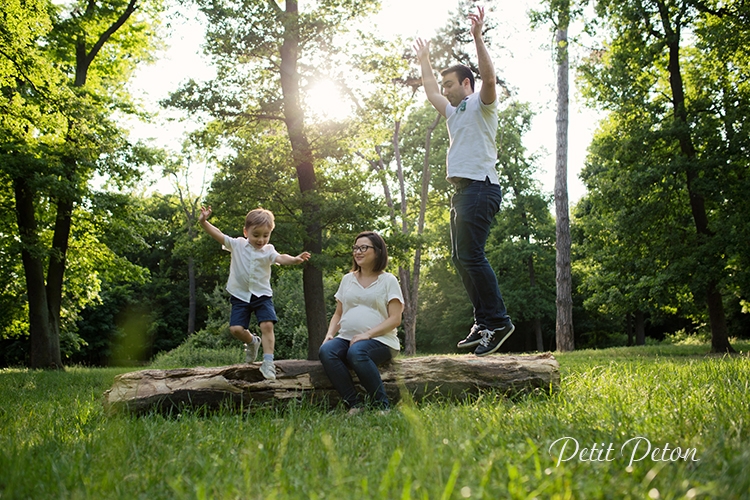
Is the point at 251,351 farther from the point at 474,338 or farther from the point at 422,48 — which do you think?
the point at 422,48

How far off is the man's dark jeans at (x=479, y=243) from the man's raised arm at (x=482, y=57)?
763 mm

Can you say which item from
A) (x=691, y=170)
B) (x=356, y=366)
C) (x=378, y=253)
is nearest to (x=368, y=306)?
(x=378, y=253)

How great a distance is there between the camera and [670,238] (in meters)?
13.5

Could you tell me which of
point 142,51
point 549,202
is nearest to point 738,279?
point 142,51

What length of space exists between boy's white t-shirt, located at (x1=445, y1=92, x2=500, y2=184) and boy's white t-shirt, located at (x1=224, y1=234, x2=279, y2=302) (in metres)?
2.07

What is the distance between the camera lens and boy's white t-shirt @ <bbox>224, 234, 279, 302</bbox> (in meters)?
5.60

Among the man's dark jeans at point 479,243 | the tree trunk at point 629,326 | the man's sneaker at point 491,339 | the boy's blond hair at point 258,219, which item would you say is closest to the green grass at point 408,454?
the man's sneaker at point 491,339

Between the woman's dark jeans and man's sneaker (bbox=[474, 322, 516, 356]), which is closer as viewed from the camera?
the woman's dark jeans

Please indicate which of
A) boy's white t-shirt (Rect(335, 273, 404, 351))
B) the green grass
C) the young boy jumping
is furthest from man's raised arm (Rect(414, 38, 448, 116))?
the green grass

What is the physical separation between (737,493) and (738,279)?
1269cm

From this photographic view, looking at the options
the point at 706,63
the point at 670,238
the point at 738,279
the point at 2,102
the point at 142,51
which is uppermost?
the point at 142,51

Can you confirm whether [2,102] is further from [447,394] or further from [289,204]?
[447,394]

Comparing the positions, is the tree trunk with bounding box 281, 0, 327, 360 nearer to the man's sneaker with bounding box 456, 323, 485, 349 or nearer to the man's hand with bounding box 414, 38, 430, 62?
the man's hand with bounding box 414, 38, 430, 62

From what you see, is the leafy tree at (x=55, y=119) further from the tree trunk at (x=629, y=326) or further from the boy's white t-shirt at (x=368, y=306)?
the tree trunk at (x=629, y=326)
